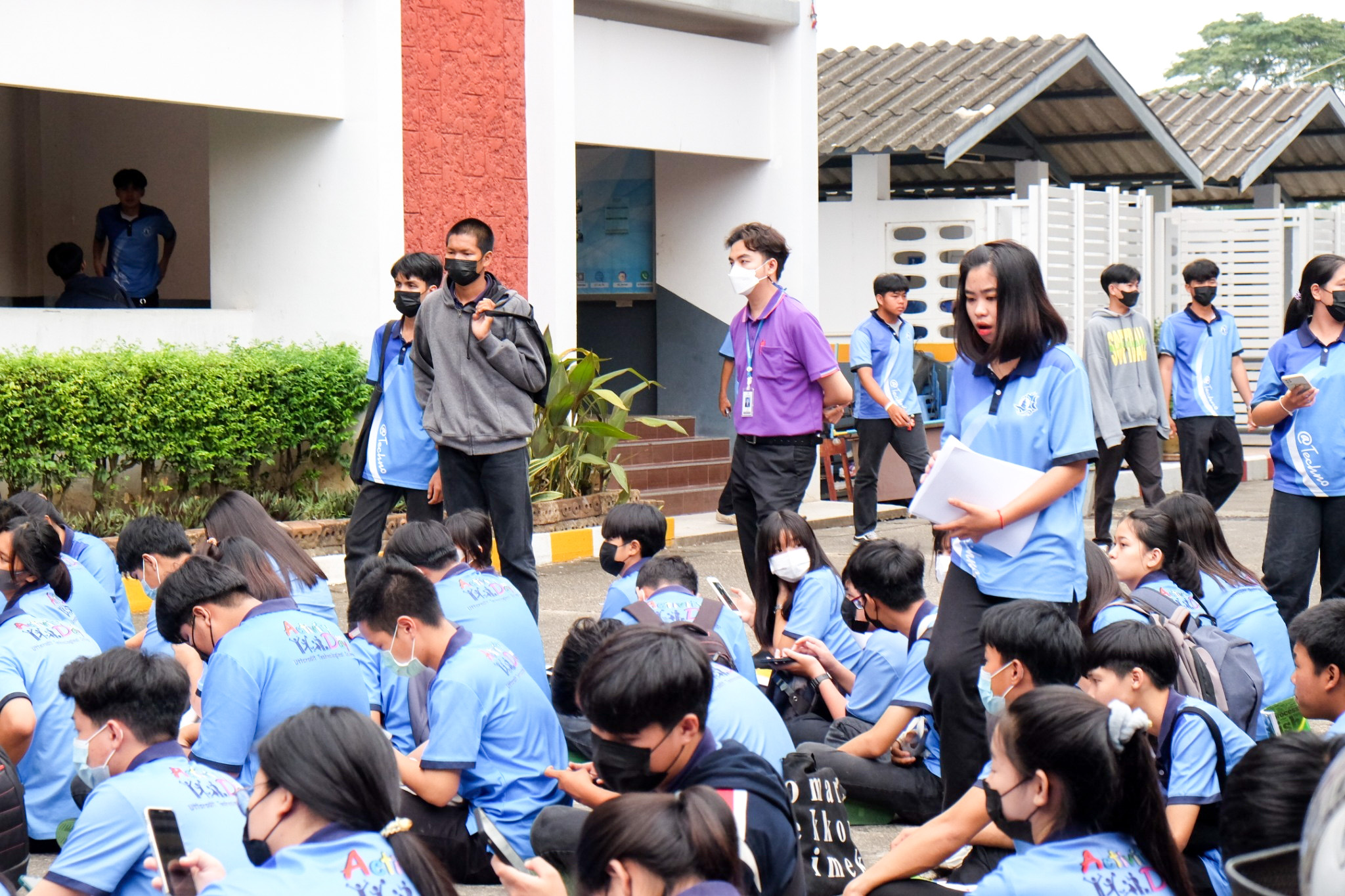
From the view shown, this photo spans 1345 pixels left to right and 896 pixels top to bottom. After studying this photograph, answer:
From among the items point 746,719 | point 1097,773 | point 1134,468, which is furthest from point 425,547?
point 1134,468

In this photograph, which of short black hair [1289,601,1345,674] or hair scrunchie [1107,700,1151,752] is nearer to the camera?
hair scrunchie [1107,700,1151,752]

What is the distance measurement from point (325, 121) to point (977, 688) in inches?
284

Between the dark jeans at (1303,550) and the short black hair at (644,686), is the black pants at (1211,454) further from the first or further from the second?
the short black hair at (644,686)

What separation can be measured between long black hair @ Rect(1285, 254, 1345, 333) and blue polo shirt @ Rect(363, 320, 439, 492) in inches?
149

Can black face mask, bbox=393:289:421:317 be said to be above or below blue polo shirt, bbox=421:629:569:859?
above

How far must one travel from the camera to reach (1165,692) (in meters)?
3.90

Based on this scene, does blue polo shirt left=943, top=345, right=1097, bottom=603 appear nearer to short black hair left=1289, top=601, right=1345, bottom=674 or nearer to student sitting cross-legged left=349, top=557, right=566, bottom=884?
short black hair left=1289, top=601, right=1345, bottom=674

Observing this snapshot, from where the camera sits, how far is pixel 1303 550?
22.0 feet

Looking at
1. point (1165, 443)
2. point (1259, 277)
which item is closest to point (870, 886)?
point (1165, 443)

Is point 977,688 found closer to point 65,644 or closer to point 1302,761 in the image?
point 1302,761

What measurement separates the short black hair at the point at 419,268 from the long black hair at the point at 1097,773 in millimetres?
4869

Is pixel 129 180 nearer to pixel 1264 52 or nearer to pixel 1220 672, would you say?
pixel 1220 672

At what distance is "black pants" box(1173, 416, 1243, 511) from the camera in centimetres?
1047

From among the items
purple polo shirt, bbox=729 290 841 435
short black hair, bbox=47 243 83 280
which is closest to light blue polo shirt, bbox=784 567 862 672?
purple polo shirt, bbox=729 290 841 435
